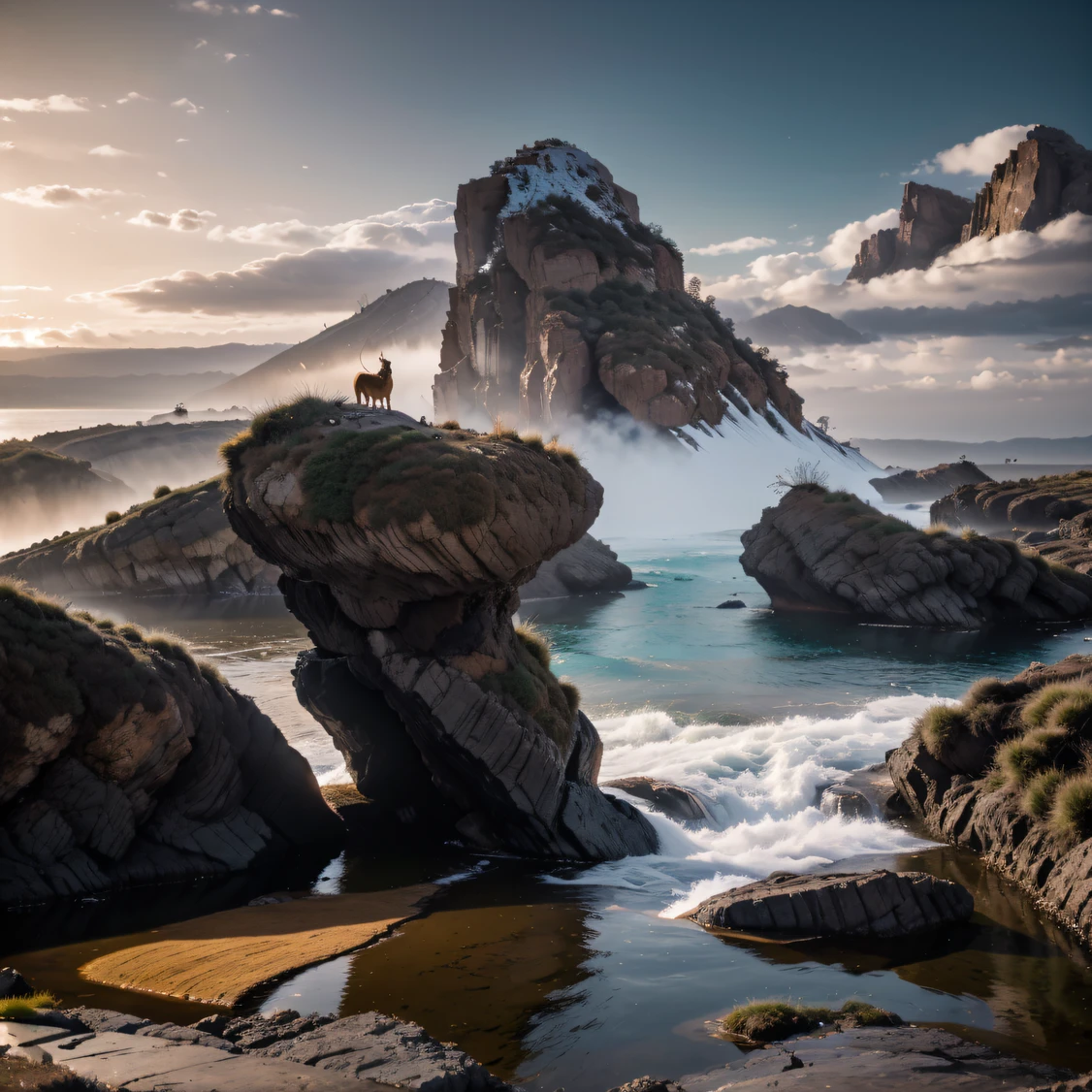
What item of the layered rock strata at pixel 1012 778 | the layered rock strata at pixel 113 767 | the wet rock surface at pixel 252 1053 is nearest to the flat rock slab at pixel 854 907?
the layered rock strata at pixel 1012 778

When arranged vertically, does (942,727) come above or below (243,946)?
above

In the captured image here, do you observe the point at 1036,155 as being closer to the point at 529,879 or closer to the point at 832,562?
the point at 832,562

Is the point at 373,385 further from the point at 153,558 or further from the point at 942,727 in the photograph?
the point at 153,558

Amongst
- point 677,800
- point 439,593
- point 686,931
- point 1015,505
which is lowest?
point 677,800

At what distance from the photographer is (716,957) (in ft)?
35.6

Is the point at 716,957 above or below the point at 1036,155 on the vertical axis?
→ below

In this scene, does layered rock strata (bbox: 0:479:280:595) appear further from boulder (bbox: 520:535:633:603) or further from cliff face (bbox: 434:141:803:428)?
cliff face (bbox: 434:141:803:428)

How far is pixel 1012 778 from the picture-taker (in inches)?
585

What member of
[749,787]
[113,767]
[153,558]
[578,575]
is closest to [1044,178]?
[578,575]

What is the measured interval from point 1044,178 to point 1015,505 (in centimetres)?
9220

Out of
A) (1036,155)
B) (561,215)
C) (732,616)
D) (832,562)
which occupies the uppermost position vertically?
(1036,155)

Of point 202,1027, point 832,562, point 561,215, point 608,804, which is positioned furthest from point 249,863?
point 561,215

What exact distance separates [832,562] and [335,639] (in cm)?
3115

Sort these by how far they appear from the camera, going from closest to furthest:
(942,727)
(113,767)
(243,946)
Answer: (243,946) < (113,767) < (942,727)
